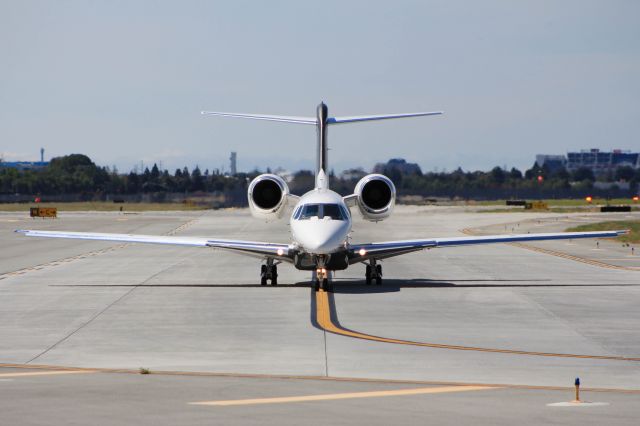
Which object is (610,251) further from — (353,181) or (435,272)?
(353,181)

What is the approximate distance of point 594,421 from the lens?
12.5 metres

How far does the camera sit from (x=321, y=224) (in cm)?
2977

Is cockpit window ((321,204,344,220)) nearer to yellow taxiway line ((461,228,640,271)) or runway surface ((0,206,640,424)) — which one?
runway surface ((0,206,640,424))

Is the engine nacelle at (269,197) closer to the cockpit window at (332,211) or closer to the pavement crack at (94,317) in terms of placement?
the cockpit window at (332,211)

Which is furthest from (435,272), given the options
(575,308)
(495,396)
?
(495,396)

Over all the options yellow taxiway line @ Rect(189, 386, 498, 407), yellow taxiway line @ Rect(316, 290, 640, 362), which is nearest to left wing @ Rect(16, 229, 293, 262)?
yellow taxiway line @ Rect(316, 290, 640, 362)

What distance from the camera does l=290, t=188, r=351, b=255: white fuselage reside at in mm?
29156

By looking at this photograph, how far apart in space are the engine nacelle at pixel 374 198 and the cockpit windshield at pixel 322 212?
232 centimetres

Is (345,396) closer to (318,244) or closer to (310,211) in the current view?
(318,244)

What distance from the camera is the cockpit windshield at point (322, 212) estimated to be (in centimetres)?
3027

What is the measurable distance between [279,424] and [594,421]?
145 inches

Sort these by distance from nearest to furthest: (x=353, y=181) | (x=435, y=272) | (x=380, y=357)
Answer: (x=380, y=357)
(x=435, y=272)
(x=353, y=181)

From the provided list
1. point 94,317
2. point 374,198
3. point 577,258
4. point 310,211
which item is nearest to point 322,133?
point 374,198

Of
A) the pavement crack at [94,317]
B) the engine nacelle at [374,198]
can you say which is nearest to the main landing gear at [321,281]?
the engine nacelle at [374,198]
